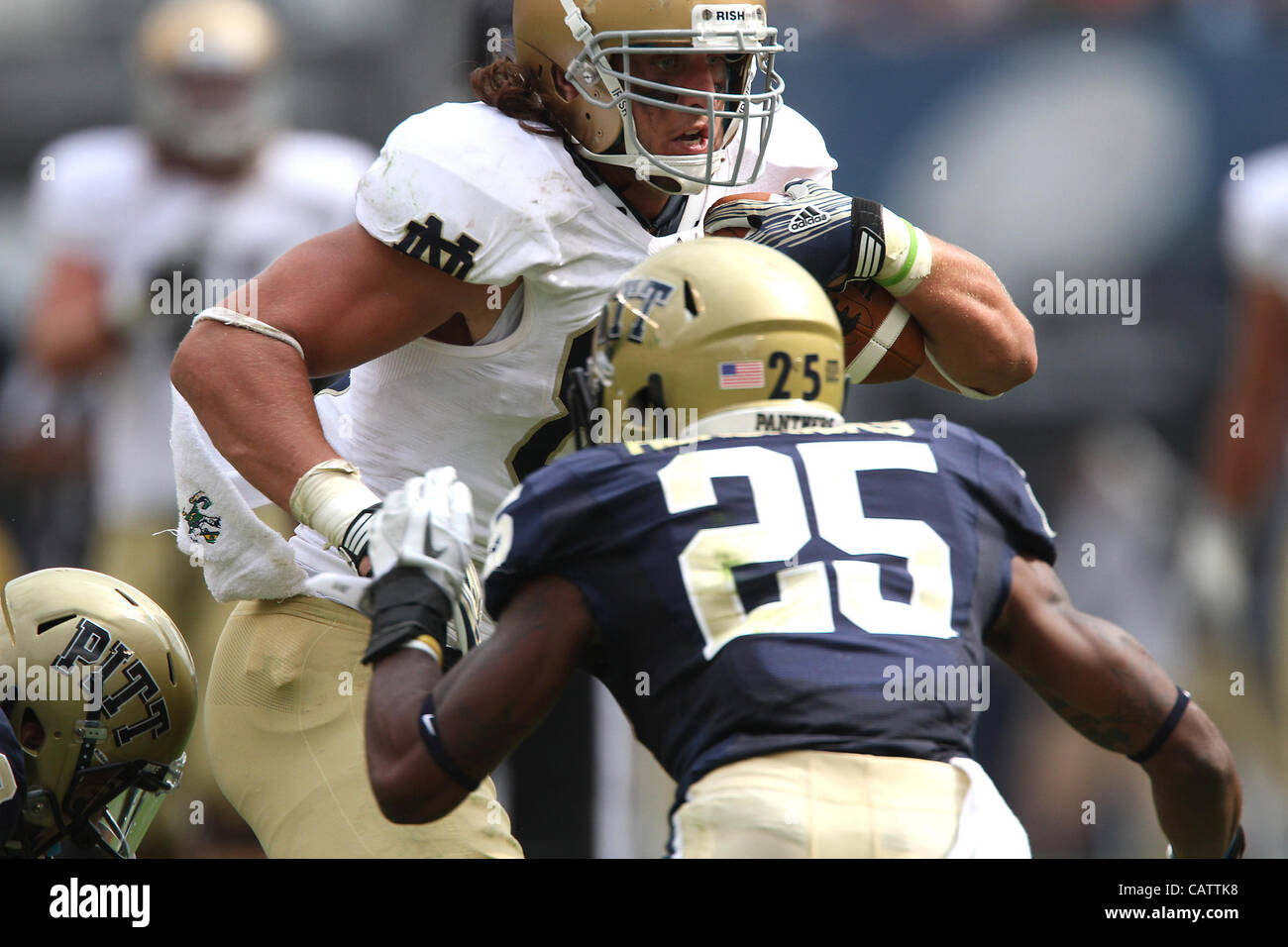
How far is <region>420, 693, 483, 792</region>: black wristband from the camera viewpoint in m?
2.26

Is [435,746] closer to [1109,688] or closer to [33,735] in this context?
[1109,688]

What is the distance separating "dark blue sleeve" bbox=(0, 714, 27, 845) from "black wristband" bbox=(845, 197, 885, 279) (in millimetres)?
1511

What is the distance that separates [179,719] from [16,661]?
1.02 feet

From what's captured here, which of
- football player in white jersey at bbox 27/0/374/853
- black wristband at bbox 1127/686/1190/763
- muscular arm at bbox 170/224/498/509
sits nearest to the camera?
black wristband at bbox 1127/686/1190/763

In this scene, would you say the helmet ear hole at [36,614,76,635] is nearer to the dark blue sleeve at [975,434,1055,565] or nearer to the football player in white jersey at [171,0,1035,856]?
the football player in white jersey at [171,0,1035,856]

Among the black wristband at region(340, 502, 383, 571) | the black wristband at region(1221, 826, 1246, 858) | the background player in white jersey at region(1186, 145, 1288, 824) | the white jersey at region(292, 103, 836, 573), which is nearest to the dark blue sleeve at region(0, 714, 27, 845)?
the white jersey at region(292, 103, 836, 573)

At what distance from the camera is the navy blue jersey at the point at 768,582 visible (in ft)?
7.18

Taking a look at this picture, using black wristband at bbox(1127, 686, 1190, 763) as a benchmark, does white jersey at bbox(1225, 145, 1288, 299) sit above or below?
above

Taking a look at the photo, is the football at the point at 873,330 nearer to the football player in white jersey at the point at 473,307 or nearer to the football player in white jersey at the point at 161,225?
the football player in white jersey at the point at 473,307

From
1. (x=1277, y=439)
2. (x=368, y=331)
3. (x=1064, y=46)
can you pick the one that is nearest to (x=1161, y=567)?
(x=1277, y=439)

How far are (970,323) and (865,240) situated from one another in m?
0.30

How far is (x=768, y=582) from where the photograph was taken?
2230 mm

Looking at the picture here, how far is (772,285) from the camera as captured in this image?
2424 mm
